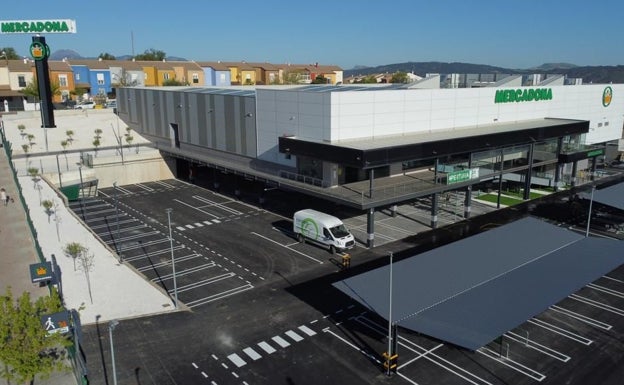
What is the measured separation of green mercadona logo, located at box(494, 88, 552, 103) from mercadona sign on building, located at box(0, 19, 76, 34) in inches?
1824

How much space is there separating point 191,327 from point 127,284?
6.40 m

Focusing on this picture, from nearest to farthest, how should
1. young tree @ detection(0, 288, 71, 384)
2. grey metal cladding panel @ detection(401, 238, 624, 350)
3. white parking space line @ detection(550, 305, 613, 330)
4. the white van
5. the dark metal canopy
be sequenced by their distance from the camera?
1. young tree @ detection(0, 288, 71, 384)
2. grey metal cladding panel @ detection(401, 238, 624, 350)
3. white parking space line @ detection(550, 305, 613, 330)
4. the white van
5. the dark metal canopy

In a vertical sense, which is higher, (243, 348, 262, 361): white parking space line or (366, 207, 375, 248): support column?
(366, 207, 375, 248): support column

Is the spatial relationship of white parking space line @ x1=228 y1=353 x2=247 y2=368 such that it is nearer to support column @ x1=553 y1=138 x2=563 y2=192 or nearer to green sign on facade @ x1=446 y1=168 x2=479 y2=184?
green sign on facade @ x1=446 y1=168 x2=479 y2=184

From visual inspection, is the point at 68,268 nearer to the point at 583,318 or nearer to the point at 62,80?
the point at 583,318

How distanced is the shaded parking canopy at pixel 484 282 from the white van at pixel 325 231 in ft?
28.0

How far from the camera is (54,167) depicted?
5091cm

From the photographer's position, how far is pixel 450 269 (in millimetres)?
22219

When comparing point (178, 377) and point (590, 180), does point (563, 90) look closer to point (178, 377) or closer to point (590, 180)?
point (590, 180)

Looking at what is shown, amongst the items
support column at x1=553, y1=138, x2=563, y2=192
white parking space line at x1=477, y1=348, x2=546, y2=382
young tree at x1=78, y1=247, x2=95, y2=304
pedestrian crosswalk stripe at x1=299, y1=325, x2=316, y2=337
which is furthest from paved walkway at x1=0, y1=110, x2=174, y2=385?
support column at x1=553, y1=138, x2=563, y2=192

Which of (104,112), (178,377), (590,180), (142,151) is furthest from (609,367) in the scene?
→ (104,112)

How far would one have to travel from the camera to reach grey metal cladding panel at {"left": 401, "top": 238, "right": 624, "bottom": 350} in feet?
57.5

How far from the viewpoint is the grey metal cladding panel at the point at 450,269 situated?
1966cm

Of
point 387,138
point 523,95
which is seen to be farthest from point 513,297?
point 523,95
